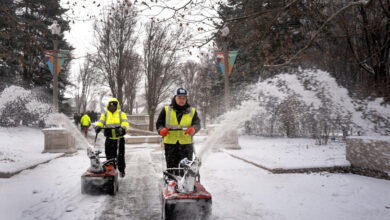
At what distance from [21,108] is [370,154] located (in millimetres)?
24297

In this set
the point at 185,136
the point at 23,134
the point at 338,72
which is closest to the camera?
the point at 185,136

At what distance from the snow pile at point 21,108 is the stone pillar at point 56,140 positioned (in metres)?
8.68

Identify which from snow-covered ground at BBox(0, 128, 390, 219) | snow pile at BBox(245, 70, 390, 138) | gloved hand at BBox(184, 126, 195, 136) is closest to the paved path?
snow-covered ground at BBox(0, 128, 390, 219)

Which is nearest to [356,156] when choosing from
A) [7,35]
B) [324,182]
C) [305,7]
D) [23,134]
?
[324,182]

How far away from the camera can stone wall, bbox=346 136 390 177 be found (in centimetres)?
620

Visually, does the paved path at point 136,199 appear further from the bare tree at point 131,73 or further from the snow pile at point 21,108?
the bare tree at point 131,73

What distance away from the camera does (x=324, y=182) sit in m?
6.34

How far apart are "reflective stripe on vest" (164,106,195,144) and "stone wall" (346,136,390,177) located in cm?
461

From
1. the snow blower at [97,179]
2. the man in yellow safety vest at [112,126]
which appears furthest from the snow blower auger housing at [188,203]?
the man in yellow safety vest at [112,126]

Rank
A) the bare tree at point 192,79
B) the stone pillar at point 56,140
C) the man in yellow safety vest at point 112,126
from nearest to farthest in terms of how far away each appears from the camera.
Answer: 1. the man in yellow safety vest at point 112,126
2. the stone pillar at point 56,140
3. the bare tree at point 192,79

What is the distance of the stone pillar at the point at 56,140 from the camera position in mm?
12242

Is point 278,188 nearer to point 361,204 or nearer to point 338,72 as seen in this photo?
point 361,204

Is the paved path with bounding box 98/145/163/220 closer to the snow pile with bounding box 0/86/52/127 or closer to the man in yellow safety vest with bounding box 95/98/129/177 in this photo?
the man in yellow safety vest with bounding box 95/98/129/177

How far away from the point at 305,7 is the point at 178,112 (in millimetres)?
4572
